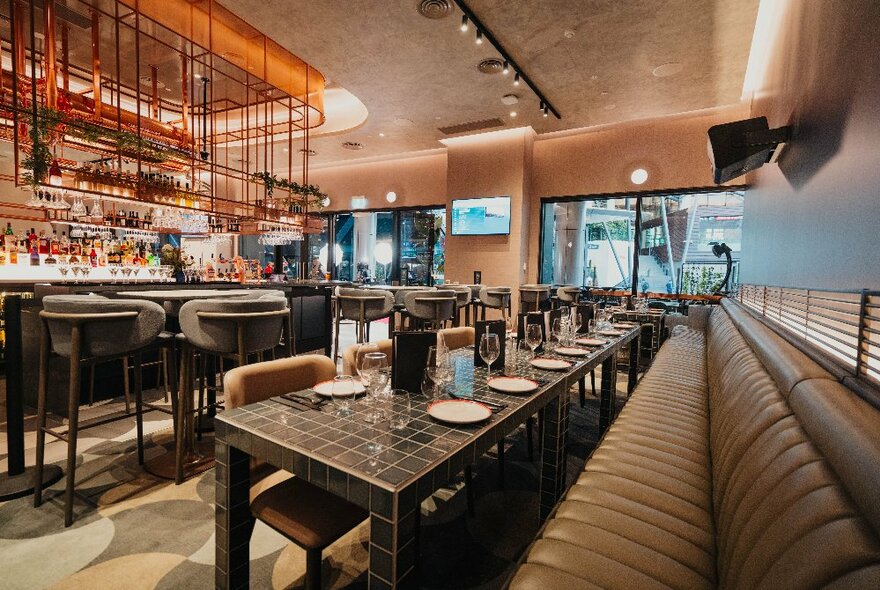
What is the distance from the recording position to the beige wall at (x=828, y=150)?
1608 mm

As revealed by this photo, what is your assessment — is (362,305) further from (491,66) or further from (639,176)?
(639,176)

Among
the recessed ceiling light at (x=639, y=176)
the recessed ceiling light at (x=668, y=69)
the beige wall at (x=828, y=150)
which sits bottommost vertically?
the beige wall at (x=828, y=150)

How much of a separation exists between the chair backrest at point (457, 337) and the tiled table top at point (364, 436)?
1.01 metres

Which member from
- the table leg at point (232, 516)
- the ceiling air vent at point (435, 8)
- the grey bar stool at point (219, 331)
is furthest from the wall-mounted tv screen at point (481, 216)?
the table leg at point (232, 516)

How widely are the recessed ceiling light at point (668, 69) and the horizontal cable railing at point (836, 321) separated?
10.0ft

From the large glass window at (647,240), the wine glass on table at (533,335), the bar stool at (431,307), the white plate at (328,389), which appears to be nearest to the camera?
the white plate at (328,389)

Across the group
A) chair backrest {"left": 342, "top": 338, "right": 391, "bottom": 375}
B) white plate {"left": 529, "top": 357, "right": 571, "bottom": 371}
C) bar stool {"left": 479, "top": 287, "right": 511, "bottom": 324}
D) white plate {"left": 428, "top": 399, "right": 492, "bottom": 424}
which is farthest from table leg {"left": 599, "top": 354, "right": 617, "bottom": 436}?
bar stool {"left": 479, "top": 287, "right": 511, "bottom": 324}

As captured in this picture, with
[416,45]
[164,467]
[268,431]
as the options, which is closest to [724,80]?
[416,45]

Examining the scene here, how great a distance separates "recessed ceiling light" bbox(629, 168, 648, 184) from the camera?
22.6ft

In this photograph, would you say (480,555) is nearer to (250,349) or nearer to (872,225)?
(250,349)

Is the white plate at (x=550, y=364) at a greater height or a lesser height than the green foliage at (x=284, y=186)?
lesser

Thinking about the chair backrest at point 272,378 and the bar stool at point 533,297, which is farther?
the bar stool at point 533,297

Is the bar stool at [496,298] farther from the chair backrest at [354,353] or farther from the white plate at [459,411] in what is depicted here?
the white plate at [459,411]

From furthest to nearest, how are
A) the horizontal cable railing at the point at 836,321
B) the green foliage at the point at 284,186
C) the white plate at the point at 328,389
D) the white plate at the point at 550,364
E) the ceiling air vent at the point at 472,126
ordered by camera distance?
1. the ceiling air vent at the point at 472,126
2. the green foliage at the point at 284,186
3. the white plate at the point at 550,364
4. the white plate at the point at 328,389
5. the horizontal cable railing at the point at 836,321
